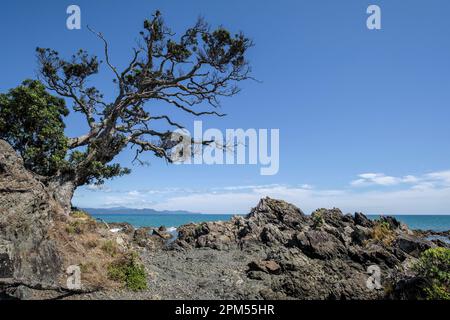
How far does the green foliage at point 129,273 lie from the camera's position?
1367 centimetres

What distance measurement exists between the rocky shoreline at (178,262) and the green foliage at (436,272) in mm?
387

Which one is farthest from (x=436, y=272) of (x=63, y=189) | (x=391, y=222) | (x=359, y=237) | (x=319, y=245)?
(x=391, y=222)

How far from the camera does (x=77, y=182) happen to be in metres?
23.1

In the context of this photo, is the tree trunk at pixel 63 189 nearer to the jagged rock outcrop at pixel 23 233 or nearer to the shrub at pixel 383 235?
the jagged rock outcrop at pixel 23 233

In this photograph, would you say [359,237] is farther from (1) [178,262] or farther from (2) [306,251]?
(1) [178,262]

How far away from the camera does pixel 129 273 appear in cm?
1421

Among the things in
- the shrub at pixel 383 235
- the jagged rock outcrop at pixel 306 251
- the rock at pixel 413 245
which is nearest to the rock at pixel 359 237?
the jagged rock outcrop at pixel 306 251

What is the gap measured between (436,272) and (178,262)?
15.2 meters
